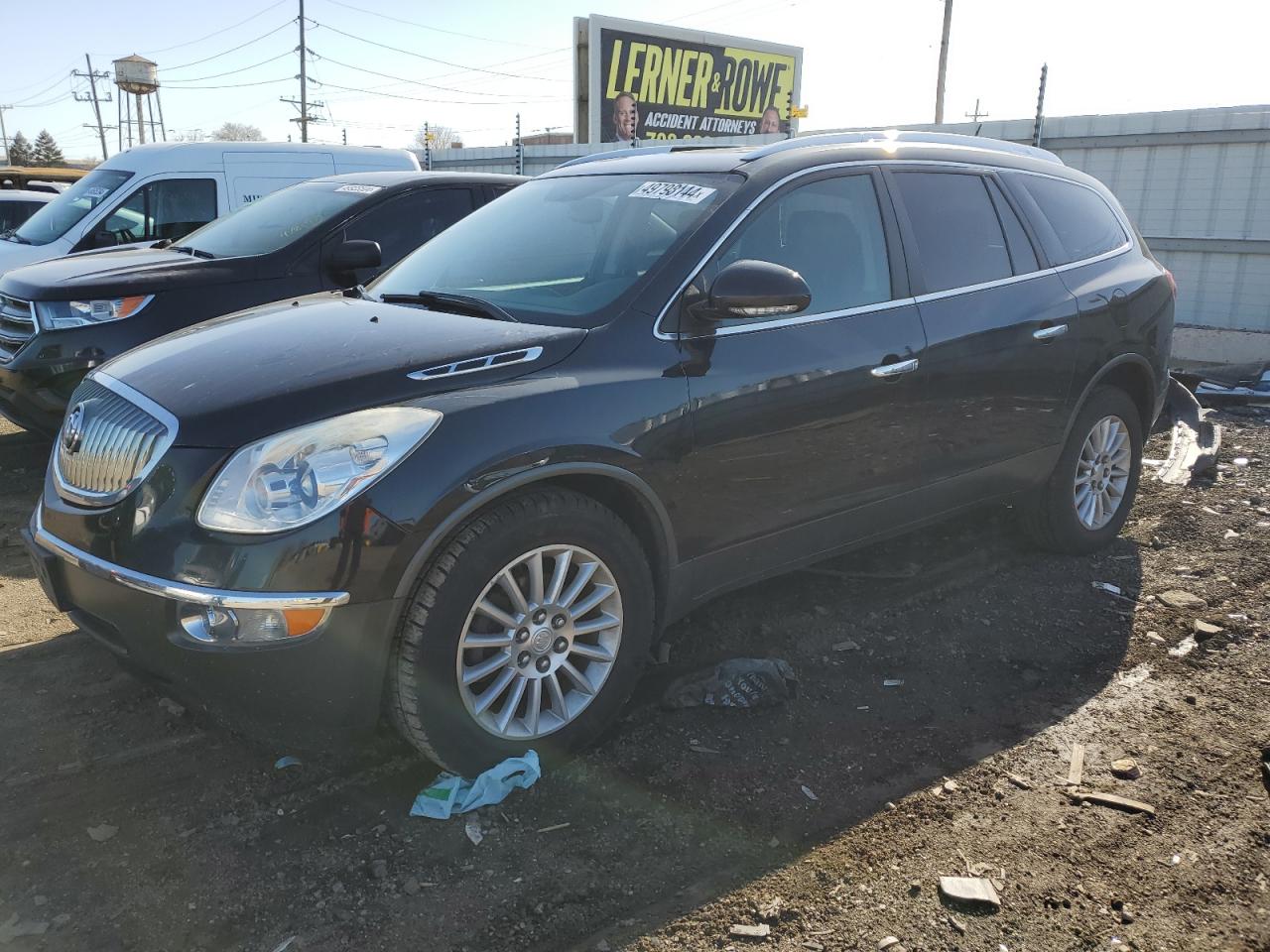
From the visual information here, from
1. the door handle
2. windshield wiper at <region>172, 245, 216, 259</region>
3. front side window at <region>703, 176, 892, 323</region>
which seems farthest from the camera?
windshield wiper at <region>172, 245, 216, 259</region>

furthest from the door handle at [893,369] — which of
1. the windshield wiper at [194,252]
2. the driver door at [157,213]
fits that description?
the driver door at [157,213]

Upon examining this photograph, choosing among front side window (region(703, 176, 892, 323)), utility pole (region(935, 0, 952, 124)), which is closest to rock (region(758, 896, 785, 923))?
front side window (region(703, 176, 892, 323))

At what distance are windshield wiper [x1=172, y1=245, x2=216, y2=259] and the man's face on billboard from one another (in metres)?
20.5

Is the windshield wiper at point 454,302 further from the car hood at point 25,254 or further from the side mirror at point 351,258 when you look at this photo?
the car hood at point 25,254

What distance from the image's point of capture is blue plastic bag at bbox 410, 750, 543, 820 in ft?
9.46

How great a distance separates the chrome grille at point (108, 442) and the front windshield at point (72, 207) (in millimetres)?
6449

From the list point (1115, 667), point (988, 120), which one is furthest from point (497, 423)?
point (988, 120)

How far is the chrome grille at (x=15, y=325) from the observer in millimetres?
5594

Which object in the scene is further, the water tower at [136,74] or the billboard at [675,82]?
the water tower at [136,74]

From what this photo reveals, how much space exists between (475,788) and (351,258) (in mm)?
3258

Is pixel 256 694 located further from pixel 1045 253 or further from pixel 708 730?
pixel 1045 253

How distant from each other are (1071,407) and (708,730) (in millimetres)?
2533

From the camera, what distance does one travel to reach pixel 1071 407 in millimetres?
4676

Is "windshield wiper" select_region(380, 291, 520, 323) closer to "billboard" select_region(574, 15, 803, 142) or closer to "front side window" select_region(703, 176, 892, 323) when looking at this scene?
"front side window" select_region(703, 176, 892, 323)
